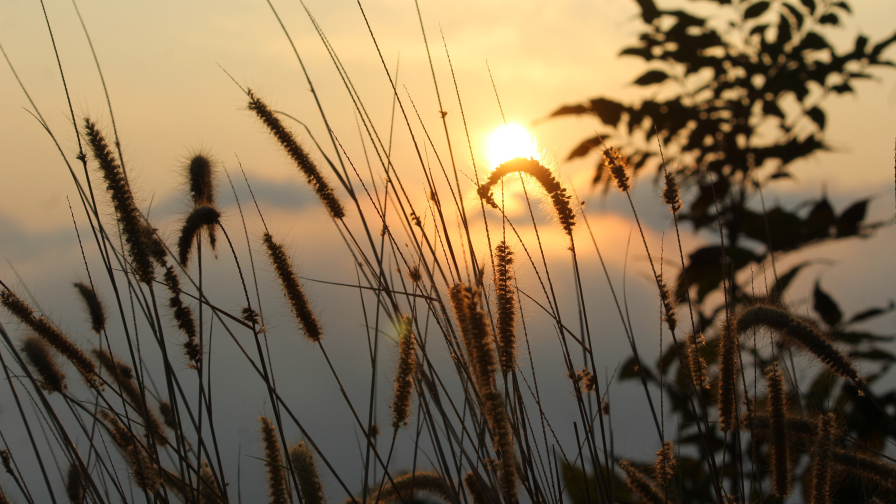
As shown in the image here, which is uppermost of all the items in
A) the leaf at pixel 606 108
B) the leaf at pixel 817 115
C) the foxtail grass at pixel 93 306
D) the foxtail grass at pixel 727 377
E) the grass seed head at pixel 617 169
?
the leaf at pixel 606 108

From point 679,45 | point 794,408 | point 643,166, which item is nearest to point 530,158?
point 794,408

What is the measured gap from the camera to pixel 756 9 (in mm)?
2449

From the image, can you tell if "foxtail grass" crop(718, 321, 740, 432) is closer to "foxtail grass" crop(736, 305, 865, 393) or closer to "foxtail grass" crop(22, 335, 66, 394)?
"foxtail grass" crop(736, 305, 865, 393)

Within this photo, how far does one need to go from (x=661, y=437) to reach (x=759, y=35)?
2072 mm

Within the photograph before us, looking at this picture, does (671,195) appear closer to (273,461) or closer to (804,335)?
(804,335)

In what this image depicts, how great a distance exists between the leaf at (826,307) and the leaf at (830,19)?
1.13 m

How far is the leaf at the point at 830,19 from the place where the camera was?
2.36 meters

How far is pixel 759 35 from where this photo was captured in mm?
2473

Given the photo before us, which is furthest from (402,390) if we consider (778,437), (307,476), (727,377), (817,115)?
(817,115)

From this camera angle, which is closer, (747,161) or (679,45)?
(747,161)

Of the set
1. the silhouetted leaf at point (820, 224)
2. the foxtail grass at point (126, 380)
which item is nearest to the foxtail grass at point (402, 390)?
the foxtail grass at point (126, 380)

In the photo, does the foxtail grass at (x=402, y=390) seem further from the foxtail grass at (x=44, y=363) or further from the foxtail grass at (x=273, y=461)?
the foxtail grass at (x=44, y=363)

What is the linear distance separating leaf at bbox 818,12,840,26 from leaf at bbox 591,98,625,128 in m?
0.91

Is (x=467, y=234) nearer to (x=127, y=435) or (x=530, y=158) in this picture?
(x=530, y=158)
